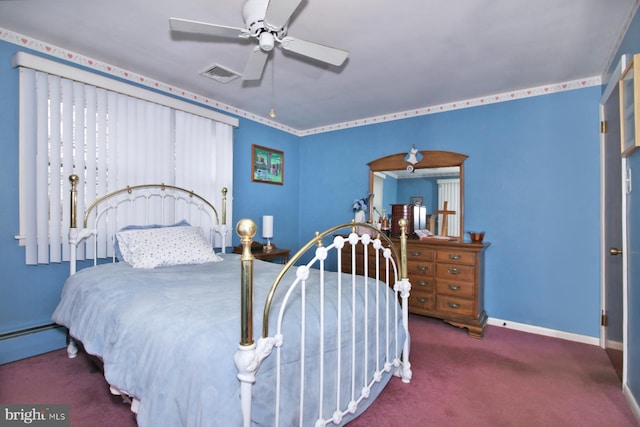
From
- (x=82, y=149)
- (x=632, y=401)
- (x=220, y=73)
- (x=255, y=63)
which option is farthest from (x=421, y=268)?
(x=82, y=149)

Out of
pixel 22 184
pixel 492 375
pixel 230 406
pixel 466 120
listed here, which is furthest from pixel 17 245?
pixel 466 120

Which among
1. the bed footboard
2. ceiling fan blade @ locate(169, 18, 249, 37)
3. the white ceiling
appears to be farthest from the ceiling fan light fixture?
the bed footboard

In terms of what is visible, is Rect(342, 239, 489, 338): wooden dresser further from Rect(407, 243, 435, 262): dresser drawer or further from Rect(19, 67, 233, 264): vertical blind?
Rect(19, 67, 233, 264): vertical blind

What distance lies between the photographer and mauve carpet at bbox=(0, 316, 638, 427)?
5.50 ft

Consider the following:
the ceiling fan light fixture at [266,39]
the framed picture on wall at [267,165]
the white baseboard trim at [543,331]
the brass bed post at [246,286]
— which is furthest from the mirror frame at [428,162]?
the brass bed post at [246,286]

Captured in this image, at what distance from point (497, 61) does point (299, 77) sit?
1.69m

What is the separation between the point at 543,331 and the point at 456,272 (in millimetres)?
1010

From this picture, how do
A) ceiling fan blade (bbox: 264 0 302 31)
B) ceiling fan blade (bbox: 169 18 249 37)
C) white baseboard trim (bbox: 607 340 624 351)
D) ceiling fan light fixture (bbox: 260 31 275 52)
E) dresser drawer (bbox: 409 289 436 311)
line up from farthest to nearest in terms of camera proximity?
dresser drawer (bbox: 409 289 436 311)
white baseboard trim (bbox: 607 340 624 351)
ceiling fan light fixture (bbox: 260 31 275 52)
ceiling fan blade (bbox: 169 18 249 37)
ceiling fan blade (bbox: 264 0 302 31)

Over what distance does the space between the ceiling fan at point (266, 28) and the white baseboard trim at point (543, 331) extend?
3004 millimetres

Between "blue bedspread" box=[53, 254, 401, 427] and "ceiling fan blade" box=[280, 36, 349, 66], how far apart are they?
4.81ft

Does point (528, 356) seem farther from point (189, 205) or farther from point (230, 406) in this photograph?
point (189, 205)

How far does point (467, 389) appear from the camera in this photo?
197 cm

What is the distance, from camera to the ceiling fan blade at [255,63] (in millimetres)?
1970

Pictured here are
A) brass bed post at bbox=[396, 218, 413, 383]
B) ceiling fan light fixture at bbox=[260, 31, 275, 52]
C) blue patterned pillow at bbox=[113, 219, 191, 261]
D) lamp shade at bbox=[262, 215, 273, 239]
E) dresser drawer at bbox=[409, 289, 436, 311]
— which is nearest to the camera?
ceiling fan light fixture at bbox=[260, 31, 275, 52]
